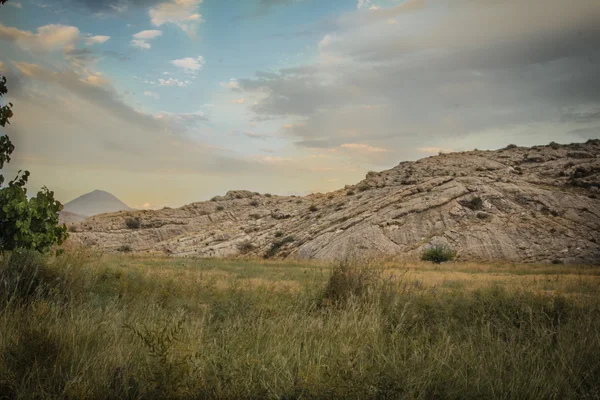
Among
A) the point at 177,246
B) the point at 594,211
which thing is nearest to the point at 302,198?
the point at 177,246

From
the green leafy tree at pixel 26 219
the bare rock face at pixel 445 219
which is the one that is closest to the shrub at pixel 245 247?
the bare rock face at pixel 445 219

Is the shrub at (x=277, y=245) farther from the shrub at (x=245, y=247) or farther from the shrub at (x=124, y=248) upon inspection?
the shrub at (x=124, y=248)

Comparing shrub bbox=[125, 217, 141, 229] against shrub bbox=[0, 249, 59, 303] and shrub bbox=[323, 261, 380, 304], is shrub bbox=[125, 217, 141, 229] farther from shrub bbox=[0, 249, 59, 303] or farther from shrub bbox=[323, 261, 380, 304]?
shrub bbox=[323, 261, 380, 304]

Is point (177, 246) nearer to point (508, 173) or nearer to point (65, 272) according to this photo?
point (508, 173)

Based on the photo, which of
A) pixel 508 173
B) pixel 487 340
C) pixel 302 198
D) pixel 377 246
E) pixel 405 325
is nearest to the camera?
pixel 487 340

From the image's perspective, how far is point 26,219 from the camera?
1666 centimetres

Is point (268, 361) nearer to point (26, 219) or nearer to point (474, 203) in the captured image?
point (26, 219)

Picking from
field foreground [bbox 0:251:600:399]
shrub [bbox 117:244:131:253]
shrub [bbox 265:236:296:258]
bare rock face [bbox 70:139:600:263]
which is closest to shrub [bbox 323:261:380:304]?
field foreground [bbox 0:251:600:399]

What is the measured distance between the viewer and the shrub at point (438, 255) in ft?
137

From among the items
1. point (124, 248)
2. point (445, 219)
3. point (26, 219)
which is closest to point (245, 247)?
point (124, 248)

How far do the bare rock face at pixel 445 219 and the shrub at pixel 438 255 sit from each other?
193cm

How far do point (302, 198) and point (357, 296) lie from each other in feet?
263

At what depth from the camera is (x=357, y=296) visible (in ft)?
35.7

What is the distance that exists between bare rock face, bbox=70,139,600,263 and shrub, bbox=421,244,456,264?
193 centimetres
